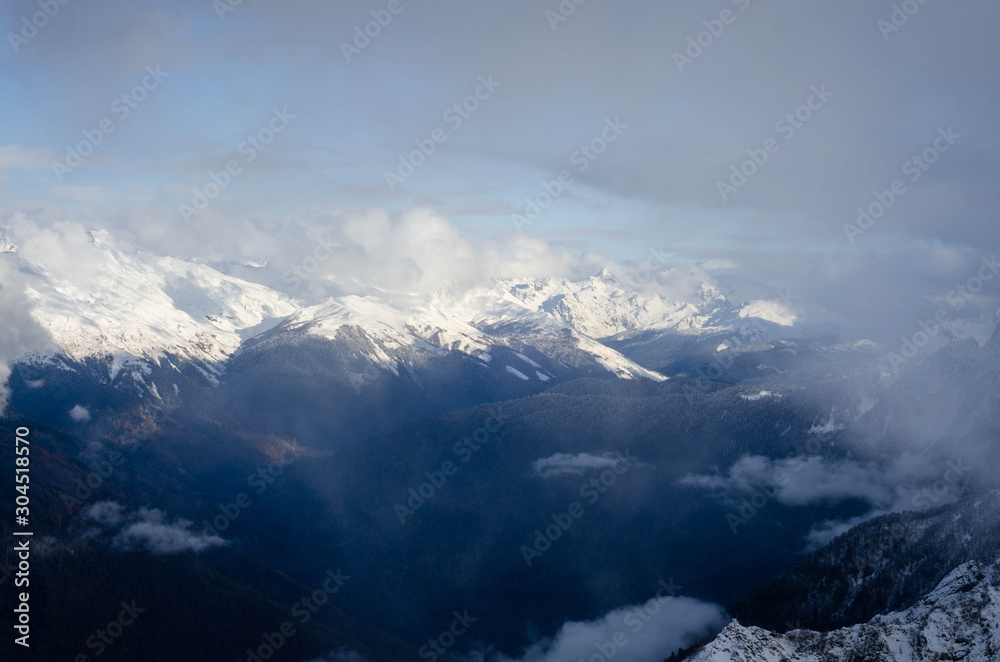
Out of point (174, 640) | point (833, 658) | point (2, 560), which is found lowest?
point (174, 640)

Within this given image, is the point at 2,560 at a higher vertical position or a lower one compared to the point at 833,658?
lower

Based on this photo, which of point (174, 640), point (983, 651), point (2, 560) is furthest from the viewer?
point (174, 640)

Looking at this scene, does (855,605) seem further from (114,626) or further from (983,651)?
(114,626)

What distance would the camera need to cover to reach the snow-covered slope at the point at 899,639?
13200 cm

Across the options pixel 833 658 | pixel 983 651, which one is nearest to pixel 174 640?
pixel 833 658

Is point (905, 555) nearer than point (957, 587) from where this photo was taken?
No

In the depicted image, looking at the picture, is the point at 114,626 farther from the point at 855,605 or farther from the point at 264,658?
the point at 855,605

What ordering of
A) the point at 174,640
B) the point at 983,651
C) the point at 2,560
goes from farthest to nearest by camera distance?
the point at 174,640, the point at 2,560, the point at 983,651

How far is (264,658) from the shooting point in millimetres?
194000

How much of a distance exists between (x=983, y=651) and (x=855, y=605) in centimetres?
6453

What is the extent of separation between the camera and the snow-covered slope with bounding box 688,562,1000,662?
132m

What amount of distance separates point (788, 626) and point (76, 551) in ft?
694

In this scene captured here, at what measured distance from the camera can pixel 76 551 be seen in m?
198

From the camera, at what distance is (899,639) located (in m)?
141
